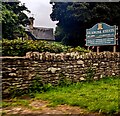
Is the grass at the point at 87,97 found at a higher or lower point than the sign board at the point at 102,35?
lower

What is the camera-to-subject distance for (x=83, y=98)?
678 cm

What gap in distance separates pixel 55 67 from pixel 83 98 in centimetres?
234

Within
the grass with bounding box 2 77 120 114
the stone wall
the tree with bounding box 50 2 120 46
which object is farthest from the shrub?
the tree with bounding box 50 2 120 46

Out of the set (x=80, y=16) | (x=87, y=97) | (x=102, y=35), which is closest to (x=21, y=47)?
(x=87, y=97)

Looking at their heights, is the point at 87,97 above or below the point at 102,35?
below

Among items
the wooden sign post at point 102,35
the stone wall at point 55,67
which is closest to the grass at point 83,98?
the stone wall at point 55,67

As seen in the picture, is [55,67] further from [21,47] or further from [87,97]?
[87,97]

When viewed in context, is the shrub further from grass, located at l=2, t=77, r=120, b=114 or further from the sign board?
the sign board

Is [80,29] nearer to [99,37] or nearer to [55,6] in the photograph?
[55,6]

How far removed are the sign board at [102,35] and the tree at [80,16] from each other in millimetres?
11379

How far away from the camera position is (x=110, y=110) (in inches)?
212

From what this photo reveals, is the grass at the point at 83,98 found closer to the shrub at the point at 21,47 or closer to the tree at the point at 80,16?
the shrub at the point at 21,47

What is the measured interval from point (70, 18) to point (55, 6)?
3.27 metres

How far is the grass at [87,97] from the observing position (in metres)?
5.73
